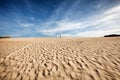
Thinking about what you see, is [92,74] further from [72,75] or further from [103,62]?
[103,62]

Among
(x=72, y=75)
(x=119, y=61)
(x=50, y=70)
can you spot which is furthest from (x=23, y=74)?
(x=119, y=61)

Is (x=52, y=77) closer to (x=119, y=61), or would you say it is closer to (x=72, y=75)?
(x=72, y=75)

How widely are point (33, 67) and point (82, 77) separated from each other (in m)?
2.86

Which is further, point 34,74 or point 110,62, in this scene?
point 110,62

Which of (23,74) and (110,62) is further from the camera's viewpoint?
(110,62)

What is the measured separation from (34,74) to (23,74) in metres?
0.59

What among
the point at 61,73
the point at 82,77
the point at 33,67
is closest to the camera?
the point at 82,77

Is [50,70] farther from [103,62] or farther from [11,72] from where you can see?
[103,62]

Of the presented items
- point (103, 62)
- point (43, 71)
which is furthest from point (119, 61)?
point (43, 71)

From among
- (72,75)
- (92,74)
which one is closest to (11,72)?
(72,75)

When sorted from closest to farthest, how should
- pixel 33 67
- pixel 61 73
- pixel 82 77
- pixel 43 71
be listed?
1. pixel 82 77
2. pixel 61 73
3. pixel 43 71
4. pixel 33 67

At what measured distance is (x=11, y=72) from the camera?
5.02m

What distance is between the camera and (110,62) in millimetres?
5434

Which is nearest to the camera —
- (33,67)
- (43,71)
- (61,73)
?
(61,73)
